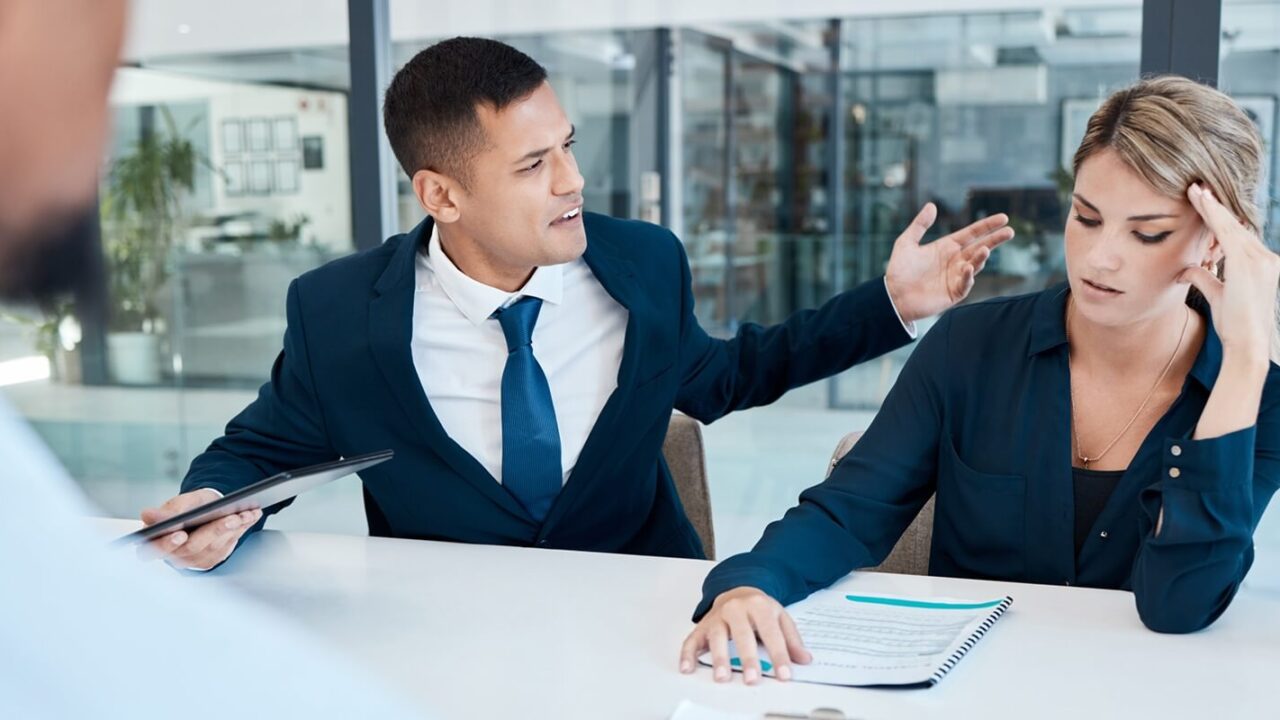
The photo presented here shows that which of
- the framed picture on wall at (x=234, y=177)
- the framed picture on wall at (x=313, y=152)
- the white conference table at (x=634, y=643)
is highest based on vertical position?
the framed picture on wall at (x=313, y=152)

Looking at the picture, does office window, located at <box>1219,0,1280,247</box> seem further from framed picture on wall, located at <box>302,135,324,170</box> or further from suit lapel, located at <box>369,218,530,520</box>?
framed picture on wall, located at <box>302,135,324,170</box>

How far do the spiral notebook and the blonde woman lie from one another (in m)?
0.05

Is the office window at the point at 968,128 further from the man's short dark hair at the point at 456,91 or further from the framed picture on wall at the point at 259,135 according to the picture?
the man's short dark hair at the point at 456,91

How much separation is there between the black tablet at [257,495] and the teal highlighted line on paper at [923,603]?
0.72m

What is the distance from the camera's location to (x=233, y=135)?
203 inches

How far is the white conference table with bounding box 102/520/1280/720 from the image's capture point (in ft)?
4.29

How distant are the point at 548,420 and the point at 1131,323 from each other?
3.23 feet

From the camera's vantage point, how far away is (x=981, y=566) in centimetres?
192

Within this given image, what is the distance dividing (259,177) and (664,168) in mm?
1719

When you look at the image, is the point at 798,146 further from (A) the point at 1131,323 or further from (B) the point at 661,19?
(A) the point at 1131,323

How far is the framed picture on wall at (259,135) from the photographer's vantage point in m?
5.09

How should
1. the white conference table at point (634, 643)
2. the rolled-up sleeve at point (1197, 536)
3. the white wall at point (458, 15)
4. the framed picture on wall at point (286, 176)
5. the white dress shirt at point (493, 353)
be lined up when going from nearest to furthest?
the white conference table at point (634, 643) < the rolled-up sleeve at point (1197, 536) < the white dress shirt at point (493, 353) < the white wall at point (458, 15) < the framed picture on wall at point (286, 176)

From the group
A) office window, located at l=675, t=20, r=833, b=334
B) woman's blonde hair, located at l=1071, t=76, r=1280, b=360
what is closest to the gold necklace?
woman's blonde hair, located at l=1071, t=76, r=1280, b=360

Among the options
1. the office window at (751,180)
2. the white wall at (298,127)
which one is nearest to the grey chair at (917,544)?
the office window at (751,180)
